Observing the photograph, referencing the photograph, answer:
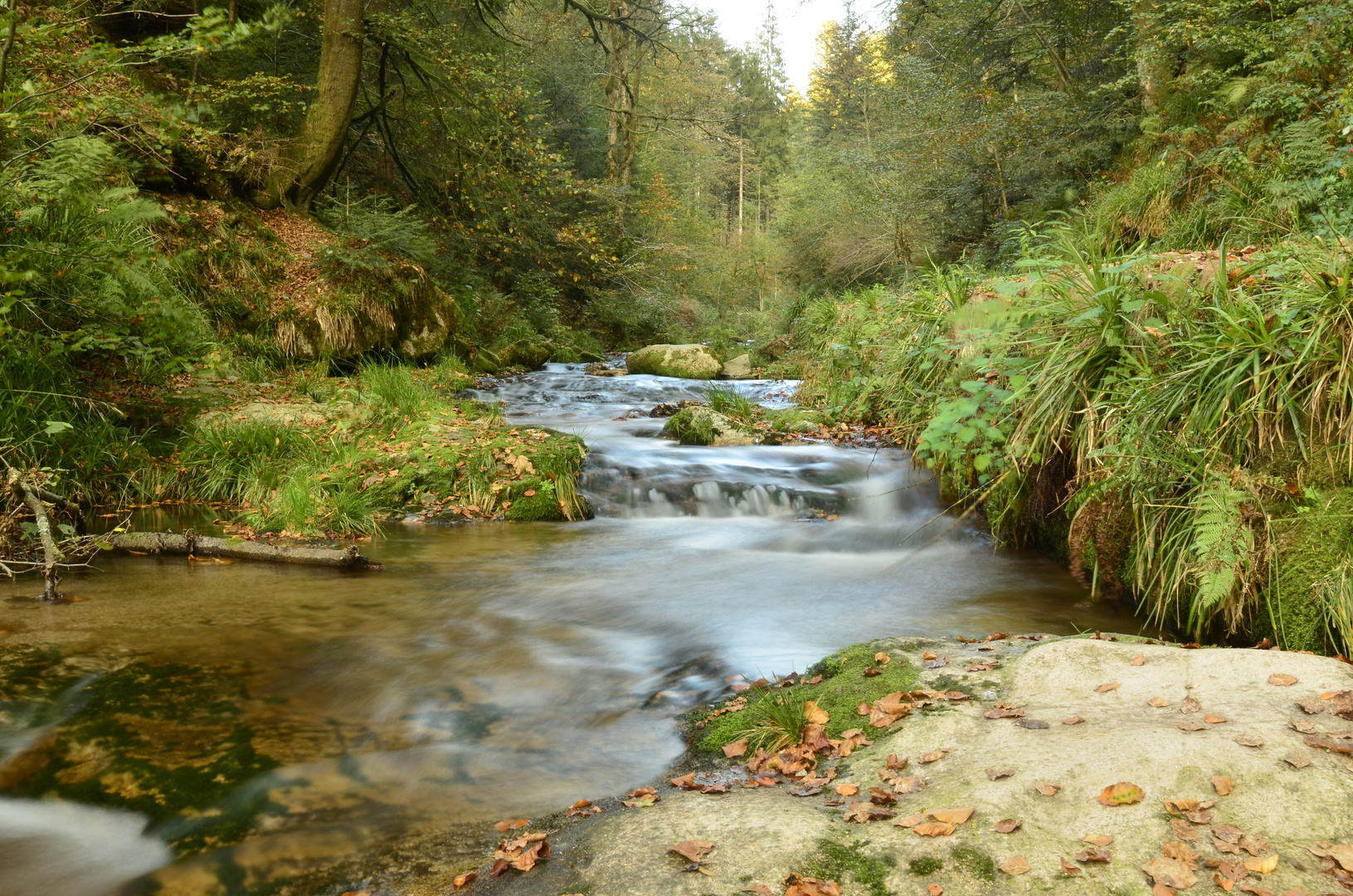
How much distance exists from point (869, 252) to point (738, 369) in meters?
4.38

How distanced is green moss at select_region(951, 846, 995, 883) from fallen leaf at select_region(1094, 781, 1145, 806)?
411mm

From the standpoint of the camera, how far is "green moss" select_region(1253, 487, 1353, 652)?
3.59 meters

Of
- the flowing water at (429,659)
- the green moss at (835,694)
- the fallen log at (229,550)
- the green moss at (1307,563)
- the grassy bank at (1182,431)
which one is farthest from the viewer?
the fallen log at (229,550)

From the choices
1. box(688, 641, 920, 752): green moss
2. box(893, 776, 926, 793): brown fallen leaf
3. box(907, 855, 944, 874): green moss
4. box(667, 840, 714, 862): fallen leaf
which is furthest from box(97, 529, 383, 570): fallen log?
box(907, 855, 944, 874): green moss

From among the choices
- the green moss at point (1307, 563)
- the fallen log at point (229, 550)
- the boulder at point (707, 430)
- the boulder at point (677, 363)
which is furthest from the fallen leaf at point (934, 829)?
the boulder at point (677, 363)

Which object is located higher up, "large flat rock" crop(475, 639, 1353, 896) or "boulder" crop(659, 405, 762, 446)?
"boulder" crop(659, 405, 762, 446)

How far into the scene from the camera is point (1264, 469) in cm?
401

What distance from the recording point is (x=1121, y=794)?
7.57 feet

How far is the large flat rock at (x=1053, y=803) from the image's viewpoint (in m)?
2.14

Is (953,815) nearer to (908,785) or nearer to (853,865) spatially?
(908,785)

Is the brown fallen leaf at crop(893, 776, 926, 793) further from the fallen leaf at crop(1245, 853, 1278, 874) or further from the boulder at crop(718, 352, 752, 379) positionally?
the boulder at crop(718, 352, 752, 379)

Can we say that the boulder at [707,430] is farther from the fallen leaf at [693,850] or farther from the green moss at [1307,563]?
the fallen leaf at [693,850]

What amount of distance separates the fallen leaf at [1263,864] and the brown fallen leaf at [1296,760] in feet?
1.23

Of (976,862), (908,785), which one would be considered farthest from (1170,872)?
(908,785)
